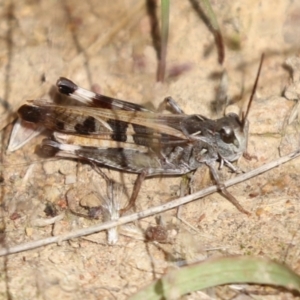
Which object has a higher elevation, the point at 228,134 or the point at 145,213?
the point at 228,134

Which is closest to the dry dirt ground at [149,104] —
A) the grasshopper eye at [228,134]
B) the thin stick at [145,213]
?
the thin stick at [145,213]

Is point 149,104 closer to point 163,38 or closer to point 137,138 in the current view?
point 137,138

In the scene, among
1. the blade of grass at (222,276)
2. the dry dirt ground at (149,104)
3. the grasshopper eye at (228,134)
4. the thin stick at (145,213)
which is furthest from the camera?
the grasshopper eye at (228,134)

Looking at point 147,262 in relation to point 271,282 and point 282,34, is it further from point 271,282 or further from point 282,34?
point 282,34

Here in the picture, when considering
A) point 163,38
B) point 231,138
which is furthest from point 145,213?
point 163,38

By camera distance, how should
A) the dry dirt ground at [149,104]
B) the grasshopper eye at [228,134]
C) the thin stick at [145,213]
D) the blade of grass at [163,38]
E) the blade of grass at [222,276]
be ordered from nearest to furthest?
the blade of grass at [222,276], the dry dirt ground at [149,104], the thin stick at [145,213], the blade of grass at [163,38], the grasshopper eye at [228,134]

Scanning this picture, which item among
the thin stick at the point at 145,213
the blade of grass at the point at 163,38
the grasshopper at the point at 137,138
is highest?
the blade of grass at the point at 163,38

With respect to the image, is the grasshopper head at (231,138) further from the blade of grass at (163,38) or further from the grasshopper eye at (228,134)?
the blade of grass at (163,38)
